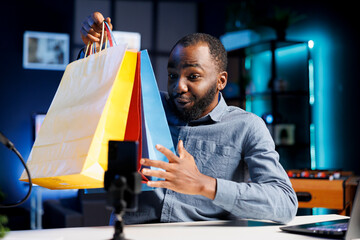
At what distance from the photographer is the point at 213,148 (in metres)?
1.43

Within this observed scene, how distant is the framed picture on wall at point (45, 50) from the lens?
5.34 metres

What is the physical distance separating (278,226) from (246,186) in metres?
0.15

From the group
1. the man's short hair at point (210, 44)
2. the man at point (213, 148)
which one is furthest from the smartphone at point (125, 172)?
the man's short hair at point (210, 44)

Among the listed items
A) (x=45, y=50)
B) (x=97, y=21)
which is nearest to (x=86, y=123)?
(x=97, y=21)

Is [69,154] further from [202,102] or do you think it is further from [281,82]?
[281,82]

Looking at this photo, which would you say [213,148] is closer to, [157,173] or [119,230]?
[157,173]

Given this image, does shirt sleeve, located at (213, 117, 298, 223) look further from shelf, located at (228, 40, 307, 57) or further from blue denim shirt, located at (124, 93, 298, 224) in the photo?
shelf, located at (228, 40, 307, 57)

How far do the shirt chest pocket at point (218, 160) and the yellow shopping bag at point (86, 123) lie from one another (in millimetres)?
472

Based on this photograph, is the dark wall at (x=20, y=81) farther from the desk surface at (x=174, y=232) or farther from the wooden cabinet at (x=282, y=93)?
the desk surface at (x=174, y=232)

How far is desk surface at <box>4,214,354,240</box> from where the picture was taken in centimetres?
102

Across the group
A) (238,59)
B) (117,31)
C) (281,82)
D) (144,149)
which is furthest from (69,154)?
(117,31)

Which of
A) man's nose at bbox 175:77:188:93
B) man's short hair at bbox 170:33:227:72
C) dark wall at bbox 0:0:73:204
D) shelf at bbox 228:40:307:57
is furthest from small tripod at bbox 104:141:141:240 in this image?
dark wall at bbox 0:0:73:204

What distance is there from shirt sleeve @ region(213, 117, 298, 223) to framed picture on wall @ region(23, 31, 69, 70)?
→ 4.44m

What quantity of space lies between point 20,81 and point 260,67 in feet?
9.87
